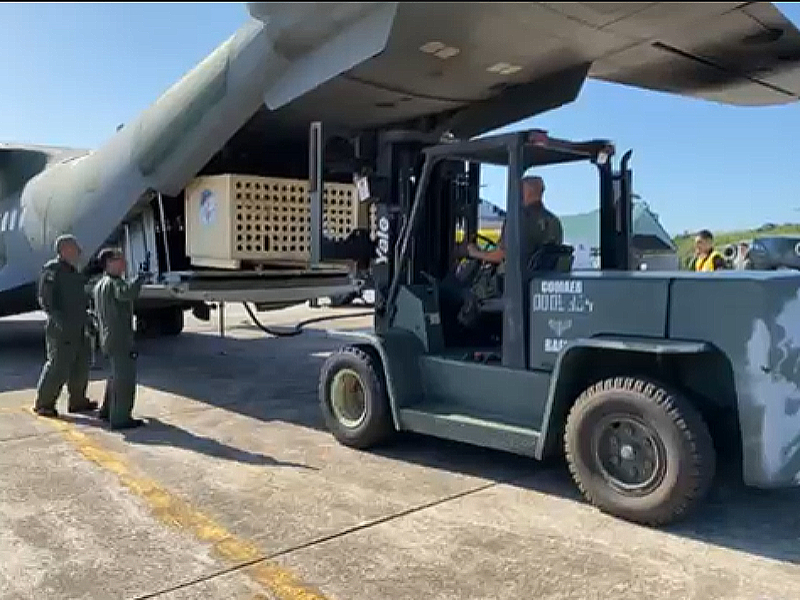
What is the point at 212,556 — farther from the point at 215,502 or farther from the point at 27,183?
the point at 27,183

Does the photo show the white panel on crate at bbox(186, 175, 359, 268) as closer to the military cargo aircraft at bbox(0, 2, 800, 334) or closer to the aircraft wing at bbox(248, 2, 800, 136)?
the military cargo aircraft at bbox(0, 2, 800, 334)

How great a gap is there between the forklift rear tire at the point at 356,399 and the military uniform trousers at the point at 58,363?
8.47 feet

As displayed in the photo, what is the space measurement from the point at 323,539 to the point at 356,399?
204 cm

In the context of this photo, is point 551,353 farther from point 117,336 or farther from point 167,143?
point 167,143

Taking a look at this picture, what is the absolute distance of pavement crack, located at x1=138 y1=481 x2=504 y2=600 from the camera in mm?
3512

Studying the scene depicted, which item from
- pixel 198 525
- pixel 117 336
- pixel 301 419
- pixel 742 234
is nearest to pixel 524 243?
pixel 198 525

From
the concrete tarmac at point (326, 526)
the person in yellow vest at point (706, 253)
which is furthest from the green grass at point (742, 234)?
the concrete tarmac at point (326, 526)

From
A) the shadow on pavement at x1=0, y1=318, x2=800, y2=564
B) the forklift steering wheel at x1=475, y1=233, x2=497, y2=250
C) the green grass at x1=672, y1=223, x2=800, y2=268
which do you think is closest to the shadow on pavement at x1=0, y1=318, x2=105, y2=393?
the shadow on pavement at x1=0, y1=318, x2=800, y2=564

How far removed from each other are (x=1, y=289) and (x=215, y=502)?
23.5 feet

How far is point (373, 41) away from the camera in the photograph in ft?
6.69

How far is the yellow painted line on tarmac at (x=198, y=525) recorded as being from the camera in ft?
11.4

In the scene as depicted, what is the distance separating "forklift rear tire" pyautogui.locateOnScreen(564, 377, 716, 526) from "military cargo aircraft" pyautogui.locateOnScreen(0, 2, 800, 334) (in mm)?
1994

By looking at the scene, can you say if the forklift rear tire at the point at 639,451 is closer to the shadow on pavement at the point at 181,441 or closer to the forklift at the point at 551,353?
the forklift at the point at 551,353

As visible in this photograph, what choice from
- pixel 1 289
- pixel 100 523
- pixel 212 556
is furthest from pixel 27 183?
pixel 212 556
